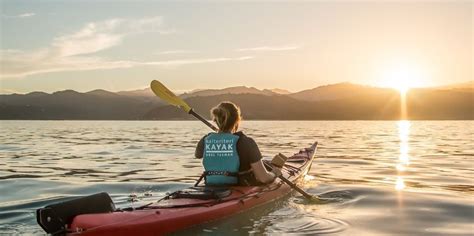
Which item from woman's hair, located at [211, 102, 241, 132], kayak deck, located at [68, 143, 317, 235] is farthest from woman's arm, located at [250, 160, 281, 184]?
woman's hair, located at [211, 102, 241, 132]

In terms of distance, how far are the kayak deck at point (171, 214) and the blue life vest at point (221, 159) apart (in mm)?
234

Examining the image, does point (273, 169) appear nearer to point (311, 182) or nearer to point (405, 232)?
point (405, 232)

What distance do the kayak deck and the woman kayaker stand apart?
0.28m

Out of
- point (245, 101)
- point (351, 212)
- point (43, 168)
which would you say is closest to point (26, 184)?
point (43, 168)

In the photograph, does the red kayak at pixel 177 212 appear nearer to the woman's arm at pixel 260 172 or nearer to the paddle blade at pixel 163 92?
the woman's arm at pixel 260 172

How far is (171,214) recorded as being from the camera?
7430 millimetres

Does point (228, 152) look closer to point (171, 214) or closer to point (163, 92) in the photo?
point (171, 214)

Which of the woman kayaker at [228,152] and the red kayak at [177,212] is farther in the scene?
the woman kayaker at [228,152]

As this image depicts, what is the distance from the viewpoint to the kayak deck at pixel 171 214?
6.64 meters

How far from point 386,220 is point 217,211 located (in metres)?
3.16

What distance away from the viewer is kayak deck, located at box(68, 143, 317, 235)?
664cm

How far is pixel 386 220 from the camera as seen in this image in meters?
9.12

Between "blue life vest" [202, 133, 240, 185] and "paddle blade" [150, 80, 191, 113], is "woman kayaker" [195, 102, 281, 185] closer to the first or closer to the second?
"blue life vest" [202, 133, 240, 185]

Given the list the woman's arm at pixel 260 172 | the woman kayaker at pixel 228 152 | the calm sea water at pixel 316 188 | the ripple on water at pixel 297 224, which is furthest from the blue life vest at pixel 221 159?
the ripple on water at pixel 297 224
